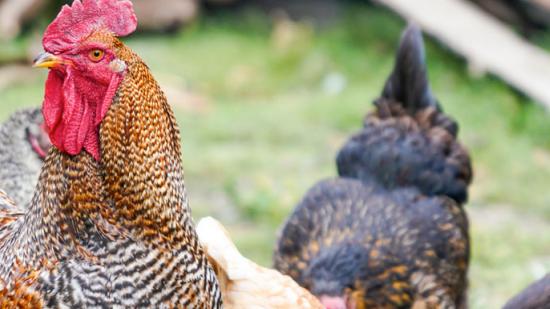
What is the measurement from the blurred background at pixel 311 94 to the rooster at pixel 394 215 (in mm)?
1126

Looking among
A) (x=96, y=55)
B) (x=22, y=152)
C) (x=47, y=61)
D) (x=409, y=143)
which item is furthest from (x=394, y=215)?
(x=47, y=61)

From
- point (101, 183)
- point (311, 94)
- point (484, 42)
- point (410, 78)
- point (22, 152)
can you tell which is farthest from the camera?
point (311, 94)

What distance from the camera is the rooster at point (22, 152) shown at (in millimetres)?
3895

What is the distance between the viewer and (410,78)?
4512 mm

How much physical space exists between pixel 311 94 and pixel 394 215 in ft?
14.4

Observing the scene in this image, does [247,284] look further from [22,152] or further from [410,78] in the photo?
[410,78]

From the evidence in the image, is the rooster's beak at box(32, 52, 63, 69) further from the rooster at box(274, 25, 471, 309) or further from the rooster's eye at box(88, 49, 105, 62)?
the rooster at box(274, 25, 471, 309)

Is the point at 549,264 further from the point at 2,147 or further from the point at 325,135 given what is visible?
the point at 2,147

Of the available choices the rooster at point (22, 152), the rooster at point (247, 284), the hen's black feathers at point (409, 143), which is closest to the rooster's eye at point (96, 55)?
the rooster at point (247, 284)

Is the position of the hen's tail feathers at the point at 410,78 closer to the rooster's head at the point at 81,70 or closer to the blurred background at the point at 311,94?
the blurred background at the point at 311,94

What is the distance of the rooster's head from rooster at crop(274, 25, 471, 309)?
1.48 metres

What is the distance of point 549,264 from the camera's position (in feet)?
18.2

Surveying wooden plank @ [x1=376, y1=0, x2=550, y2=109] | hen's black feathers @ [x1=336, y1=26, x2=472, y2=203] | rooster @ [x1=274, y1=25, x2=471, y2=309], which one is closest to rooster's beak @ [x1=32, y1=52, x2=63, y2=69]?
rooster @ [x1=274, y1=25, x2=471, y2=309]

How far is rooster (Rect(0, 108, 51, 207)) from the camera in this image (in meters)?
3.89
